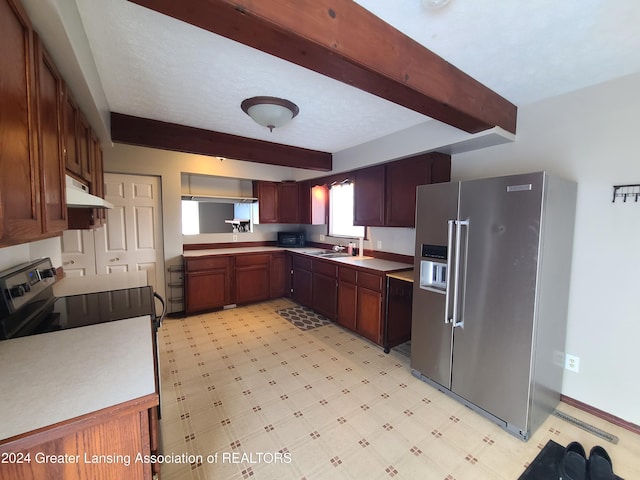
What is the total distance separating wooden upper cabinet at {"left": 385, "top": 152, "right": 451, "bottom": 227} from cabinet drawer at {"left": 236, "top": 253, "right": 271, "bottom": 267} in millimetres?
2156

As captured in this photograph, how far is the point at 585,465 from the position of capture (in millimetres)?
1600

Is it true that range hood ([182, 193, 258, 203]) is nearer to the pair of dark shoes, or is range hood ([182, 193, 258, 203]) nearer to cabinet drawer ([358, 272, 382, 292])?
cabinet drawer ([358, 272, 382, 292])

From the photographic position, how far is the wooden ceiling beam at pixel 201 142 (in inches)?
100

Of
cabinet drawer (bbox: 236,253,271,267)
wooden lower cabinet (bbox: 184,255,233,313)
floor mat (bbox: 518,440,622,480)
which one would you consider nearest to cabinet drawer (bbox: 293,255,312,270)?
cabinet drawer (bbox: 236,253,271,267)

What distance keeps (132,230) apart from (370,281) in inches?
128

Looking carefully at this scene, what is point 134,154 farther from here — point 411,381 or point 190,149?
point 411,381

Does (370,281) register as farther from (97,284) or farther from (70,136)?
(70,136)

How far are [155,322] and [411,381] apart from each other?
2146 mm

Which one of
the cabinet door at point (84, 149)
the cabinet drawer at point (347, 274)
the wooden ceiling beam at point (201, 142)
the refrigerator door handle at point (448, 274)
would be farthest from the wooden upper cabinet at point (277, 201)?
the refrigerator door handle at point (448, 274)

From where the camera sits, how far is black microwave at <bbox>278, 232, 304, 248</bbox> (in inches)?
196

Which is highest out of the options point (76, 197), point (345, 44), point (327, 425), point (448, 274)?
point (345, 44)

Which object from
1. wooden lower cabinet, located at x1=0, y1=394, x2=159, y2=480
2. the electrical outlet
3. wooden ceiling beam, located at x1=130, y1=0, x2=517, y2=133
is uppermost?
wooden ceiling beam, located at x1=130, y1=0, x2=517, y2=133

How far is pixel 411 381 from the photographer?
8.04 ft

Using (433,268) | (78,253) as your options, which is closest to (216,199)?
(78,253)
